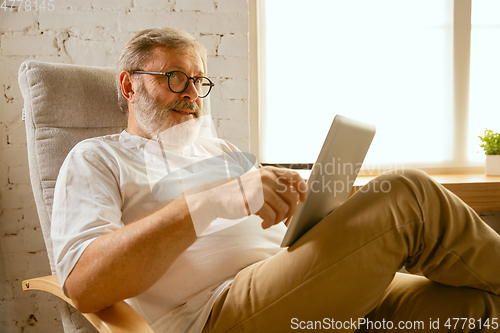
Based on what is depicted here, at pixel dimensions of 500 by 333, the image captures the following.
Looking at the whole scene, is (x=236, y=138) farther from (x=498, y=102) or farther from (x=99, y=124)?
(x=498, y=102)

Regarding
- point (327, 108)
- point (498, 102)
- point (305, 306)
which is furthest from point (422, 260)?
point (498, 102)

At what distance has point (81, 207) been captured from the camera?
0.79m

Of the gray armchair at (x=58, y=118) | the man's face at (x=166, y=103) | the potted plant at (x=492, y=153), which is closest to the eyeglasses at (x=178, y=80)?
the man's face at (x=166, y=103)

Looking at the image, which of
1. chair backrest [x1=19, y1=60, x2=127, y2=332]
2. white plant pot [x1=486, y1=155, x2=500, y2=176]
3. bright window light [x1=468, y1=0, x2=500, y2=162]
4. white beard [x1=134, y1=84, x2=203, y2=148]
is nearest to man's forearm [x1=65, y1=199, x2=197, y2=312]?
chair backrest [x1=19, y1=60, x2=127, y2=332]

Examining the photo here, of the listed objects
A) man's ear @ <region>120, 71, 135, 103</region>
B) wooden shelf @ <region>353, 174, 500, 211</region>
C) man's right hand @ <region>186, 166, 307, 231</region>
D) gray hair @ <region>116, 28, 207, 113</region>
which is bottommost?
wooden shelf @ <region>353, 174, 500, 211</region>

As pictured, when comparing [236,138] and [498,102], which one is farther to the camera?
[498,102]

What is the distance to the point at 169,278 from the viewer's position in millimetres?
841

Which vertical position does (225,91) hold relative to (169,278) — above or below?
above

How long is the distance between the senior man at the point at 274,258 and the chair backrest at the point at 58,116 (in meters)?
0.23

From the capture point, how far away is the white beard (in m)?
1.11

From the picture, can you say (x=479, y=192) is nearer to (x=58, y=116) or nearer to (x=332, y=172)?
(x=332, y=172)

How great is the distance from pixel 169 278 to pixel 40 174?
53 cm

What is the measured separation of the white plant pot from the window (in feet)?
0.52

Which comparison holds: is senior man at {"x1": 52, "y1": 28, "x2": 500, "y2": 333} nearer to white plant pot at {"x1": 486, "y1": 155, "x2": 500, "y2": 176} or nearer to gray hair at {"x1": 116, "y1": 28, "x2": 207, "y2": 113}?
gray hair at {"x1": 116, "y1": 28, "x2": 207, "y2": 113}
